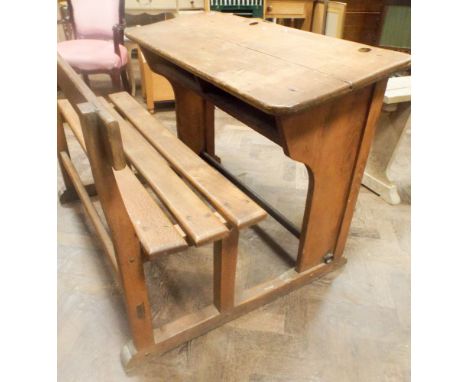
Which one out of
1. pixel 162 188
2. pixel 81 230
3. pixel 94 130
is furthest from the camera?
pixel 81 230

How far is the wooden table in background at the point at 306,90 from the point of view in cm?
113

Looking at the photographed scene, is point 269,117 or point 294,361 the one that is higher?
point 269,117

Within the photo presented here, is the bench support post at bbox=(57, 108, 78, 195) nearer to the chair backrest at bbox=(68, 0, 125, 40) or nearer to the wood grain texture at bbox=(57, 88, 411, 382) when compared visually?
the wood grain texture at bbox=(57, 88, 411, 382)

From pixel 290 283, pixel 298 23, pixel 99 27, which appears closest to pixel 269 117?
pixel 290 283

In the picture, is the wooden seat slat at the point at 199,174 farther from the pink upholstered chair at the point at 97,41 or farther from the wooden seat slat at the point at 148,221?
the pink upholstered chair at the point at 97,41

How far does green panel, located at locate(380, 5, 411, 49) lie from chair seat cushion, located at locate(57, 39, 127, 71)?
8.84 ft

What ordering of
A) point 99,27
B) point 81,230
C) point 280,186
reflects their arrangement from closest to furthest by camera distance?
1. point 81,230
2. point 280,186
3. point 99,27

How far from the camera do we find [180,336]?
4.53 ft

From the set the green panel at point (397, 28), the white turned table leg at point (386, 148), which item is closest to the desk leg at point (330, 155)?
the white turned table leg at point (386, 148)

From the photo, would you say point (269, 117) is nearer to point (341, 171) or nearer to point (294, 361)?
point (341, 171)

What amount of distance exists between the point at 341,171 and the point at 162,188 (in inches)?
25.7

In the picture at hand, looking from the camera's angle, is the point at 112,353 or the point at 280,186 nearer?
the point at 112,353

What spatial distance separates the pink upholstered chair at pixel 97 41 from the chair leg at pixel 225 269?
7.02 ft

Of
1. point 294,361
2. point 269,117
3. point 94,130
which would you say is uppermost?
point 94,130
